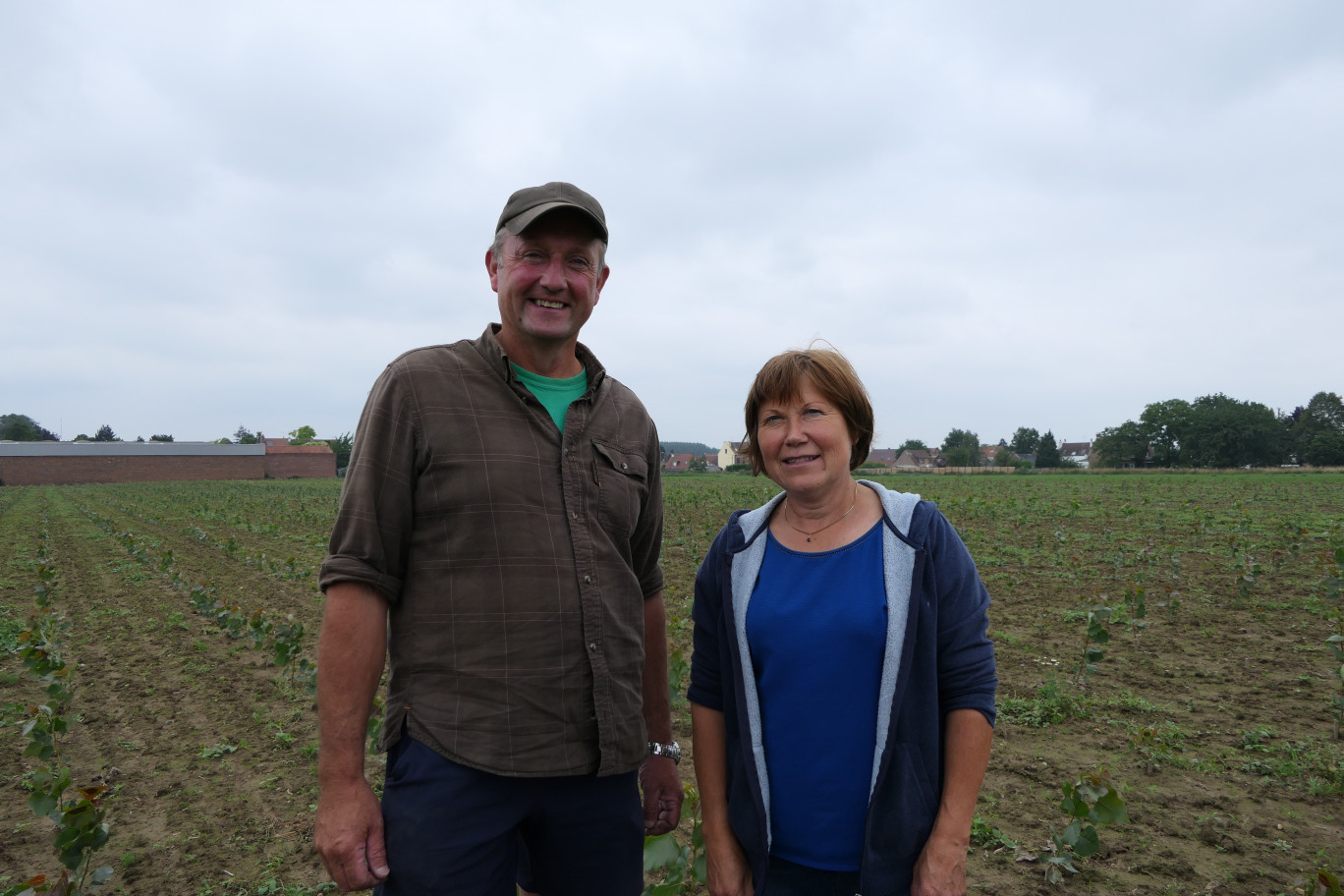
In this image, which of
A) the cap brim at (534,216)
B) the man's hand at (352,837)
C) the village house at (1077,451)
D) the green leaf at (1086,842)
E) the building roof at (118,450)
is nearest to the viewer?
the man's hand at (352,837)

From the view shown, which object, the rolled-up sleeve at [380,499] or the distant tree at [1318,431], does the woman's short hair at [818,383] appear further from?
the distant tree at [1318,431]

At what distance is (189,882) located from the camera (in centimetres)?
342

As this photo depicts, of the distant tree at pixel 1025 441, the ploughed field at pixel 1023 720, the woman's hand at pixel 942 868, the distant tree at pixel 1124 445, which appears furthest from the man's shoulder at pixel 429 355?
the distant tree at pixel 1025 441

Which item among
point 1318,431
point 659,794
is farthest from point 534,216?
point 1318,431

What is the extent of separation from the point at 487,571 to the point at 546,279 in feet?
2.42

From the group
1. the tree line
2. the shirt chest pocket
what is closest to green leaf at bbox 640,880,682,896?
the shirt chest pocket

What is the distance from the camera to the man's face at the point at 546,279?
1948mm

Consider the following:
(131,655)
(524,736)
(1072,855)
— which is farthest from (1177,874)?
(131,655)

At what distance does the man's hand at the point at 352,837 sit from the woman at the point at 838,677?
30.2 inches

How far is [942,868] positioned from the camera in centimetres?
164

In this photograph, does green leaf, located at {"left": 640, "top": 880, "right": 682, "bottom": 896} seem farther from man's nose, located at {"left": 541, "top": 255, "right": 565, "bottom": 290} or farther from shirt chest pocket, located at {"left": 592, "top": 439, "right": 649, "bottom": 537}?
man's nose, located at {"left": 541, "top": 255, "right": 565, "bottom": 290}

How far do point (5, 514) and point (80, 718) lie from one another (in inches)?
1000

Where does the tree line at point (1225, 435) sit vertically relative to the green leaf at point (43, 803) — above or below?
above

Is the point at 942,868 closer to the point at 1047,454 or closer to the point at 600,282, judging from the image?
the point at 600,282
